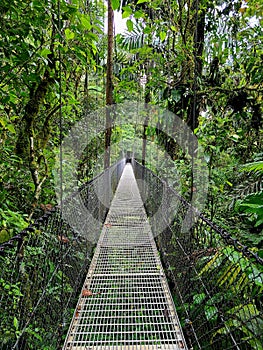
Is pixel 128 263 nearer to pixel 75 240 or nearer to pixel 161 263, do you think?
pixel 161 263

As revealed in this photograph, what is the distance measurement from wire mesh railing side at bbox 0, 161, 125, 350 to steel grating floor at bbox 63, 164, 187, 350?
0.28 ft

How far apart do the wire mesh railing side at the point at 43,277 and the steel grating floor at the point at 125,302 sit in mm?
84

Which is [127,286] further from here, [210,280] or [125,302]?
[210,280]

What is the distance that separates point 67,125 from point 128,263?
1706 millimetres

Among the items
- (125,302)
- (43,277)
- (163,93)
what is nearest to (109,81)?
(163,93)

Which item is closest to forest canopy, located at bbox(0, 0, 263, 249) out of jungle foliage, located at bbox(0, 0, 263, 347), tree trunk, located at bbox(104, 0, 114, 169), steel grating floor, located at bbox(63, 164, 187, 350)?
jungle foliage, located at bbox(0, 0, 263, 347)

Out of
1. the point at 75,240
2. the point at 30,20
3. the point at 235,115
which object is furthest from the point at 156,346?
the point at 235,115

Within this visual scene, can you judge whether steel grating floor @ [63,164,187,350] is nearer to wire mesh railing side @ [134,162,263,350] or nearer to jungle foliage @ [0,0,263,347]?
wire mesh railing side @ [134,162,263,350]

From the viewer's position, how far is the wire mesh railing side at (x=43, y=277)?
97 centimetres

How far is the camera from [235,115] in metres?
2.30

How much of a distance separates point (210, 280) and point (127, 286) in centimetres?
71

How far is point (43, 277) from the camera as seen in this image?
4.05 ft

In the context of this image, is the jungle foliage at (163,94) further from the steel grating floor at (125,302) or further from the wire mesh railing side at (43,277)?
the steel grating floor at (125,302)

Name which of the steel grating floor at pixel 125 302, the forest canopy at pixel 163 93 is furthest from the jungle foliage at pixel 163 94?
the steel grating floor at pixel 125 302
